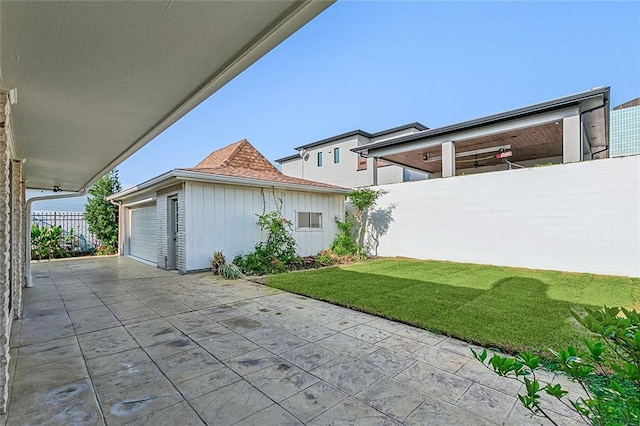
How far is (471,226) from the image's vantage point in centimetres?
920

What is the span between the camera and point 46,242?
37.5ft

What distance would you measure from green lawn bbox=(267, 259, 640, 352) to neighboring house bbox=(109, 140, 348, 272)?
2.23m

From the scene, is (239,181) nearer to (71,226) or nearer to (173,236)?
(173,236)

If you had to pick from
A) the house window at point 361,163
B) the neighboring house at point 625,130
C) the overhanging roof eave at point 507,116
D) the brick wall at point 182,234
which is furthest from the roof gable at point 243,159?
the neighboring house at point 625,130

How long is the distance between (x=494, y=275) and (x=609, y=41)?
21.0 feet

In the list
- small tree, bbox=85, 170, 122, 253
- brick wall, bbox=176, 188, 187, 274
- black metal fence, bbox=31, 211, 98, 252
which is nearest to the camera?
brick wall, bbox=176, 188, 187, 274

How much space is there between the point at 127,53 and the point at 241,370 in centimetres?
272

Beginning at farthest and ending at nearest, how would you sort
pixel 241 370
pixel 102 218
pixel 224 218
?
pixel 102 218, pixel 224 218, pixel 241 370

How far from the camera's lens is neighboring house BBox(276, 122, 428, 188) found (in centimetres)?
1730

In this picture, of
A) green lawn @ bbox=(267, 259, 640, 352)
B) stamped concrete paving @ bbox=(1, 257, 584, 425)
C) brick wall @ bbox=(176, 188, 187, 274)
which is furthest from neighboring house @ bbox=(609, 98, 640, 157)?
brick wall @ bbox=(176, 188, 187, 274)

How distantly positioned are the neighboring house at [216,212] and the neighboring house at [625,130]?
1165cm

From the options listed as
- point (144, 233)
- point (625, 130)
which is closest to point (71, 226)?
point (144, 233)

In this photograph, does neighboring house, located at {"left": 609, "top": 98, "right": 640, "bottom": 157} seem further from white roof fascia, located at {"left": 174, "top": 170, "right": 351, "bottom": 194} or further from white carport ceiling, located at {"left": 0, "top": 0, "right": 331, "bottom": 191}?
white carport ceiling, located at {"left": 0, "top": 0, "right": 331, "bottom": 191}

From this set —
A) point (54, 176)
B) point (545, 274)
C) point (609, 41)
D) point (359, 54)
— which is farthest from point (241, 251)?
point (609, 41)
